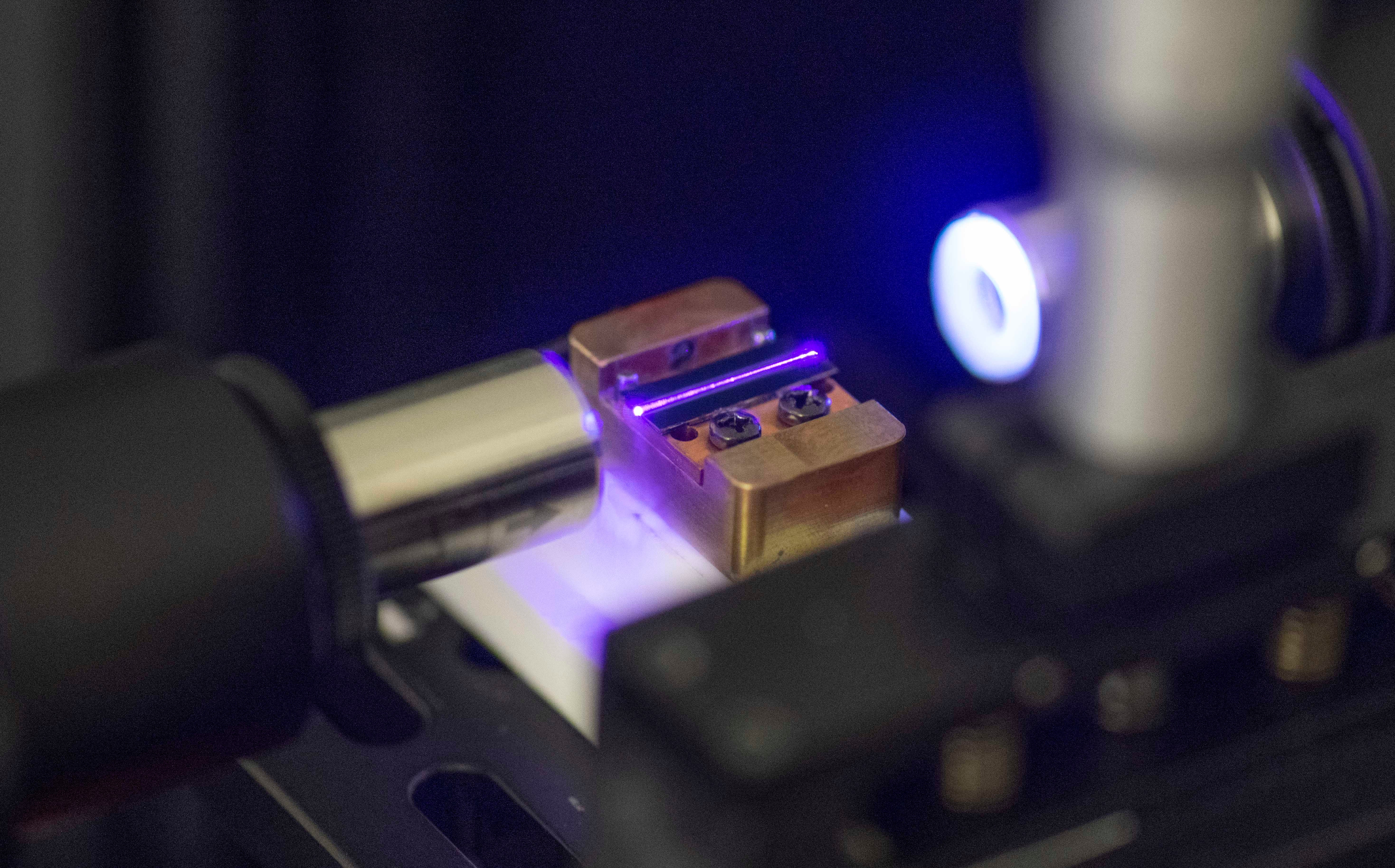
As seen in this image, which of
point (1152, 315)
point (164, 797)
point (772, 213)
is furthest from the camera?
point (772, 213)

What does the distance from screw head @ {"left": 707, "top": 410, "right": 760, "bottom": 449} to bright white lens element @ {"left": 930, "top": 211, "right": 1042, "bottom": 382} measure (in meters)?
0.11

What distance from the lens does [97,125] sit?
2.47 feet

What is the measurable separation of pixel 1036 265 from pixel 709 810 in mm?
168

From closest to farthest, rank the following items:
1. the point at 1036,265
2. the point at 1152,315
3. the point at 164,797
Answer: the point at 1152,315
the point at 1036,265
the point at 164,797

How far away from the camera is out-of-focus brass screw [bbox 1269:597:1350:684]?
20.5 inches

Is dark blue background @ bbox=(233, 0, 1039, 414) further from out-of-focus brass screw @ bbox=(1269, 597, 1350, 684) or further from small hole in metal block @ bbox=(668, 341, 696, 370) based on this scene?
out-of-focus brass screw @ bbox=(1269, 597, 1350, 684)

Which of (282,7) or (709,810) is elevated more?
(282,7)

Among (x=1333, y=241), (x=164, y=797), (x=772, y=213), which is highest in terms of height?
(x=1333, y=241)

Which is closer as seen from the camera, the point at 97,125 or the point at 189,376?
the point at 189,376

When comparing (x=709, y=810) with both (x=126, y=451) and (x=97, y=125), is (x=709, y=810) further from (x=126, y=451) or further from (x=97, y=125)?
(x=97, y=125)

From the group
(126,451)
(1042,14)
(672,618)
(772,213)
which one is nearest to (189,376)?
(126,451)

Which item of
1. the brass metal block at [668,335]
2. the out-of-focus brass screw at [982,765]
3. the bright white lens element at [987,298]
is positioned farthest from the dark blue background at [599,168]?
the out-of-focus brass screw at [982,765]

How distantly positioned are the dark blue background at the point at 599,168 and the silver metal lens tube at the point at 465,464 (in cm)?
24

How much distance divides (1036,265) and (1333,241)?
0.10m
